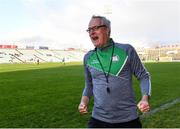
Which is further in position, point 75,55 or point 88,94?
point 75,55

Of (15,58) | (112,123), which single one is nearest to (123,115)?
(112,123)

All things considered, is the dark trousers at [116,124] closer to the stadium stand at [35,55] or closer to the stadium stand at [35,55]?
the stadium stand at [35,55]

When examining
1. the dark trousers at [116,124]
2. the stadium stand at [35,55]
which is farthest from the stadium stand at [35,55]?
the dark trousers at [116,124]

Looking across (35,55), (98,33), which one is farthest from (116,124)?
(35,55)

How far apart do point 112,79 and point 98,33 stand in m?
0.49

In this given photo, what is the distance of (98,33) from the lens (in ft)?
13.3

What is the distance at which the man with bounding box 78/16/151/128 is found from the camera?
13.2 feet

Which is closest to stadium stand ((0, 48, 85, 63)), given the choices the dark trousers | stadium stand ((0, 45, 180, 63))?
stadium stand ((0, 45, 180, 63))

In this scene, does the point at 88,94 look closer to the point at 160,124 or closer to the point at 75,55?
the point at 160,124

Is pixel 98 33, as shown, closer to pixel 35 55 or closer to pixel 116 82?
pixel 116 82

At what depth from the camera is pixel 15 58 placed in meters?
139

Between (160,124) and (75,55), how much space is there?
163209 mm

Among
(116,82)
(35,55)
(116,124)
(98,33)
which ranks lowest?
(35,55)

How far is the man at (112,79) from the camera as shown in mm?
4031
